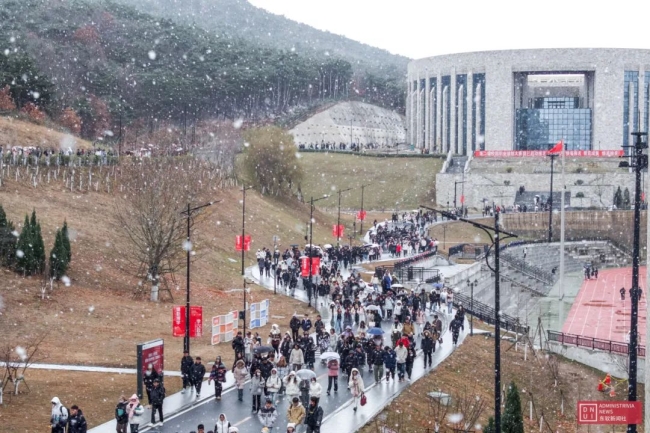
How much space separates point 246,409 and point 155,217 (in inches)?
801

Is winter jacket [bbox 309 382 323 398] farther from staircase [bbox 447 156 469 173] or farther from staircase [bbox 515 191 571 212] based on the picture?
staircase [bbox 447 156 469 173]

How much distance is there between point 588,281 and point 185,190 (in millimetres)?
28967

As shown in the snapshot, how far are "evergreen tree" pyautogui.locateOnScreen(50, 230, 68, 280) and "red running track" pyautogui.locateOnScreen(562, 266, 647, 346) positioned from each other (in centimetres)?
2290

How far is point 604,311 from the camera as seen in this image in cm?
5116

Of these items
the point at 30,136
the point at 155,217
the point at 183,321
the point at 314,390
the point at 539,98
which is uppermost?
the point at 539,98

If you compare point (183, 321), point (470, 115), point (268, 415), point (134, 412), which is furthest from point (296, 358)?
point (470, 115)

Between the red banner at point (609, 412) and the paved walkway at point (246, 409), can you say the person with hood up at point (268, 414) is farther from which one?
the red banner at point (609, 412)

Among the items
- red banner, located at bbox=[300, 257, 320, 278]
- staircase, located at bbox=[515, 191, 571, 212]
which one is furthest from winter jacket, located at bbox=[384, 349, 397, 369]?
staircase, located at bbox=[515, 191, 571, 212]

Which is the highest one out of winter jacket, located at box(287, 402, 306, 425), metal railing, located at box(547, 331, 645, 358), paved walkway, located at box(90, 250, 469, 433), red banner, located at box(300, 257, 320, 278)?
red banner, located at box(300, 257, 320, 278)

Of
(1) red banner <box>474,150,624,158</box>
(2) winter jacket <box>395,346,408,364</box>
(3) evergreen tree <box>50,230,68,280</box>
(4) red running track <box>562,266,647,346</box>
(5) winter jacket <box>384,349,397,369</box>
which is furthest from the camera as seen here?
(1) red banner <box>474,150,624,158</box>

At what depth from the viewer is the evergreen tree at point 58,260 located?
129 feet

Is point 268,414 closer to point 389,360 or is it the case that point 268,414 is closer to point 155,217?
point 389,360

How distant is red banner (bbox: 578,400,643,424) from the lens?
19422 millimetres

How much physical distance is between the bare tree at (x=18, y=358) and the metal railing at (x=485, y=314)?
17.4 metres
